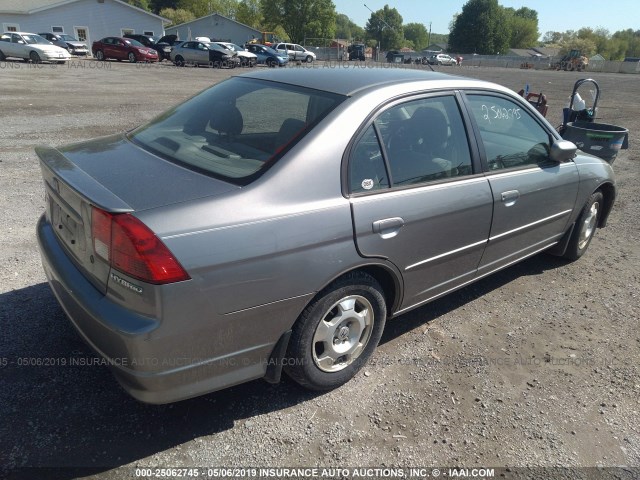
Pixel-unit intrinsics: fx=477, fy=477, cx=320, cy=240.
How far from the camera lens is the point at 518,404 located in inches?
112

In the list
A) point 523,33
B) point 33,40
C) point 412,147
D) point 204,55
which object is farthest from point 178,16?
point 523,33

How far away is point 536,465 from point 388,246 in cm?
135

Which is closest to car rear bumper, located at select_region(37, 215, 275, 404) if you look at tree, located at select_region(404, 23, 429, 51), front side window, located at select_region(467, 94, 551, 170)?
front side window, located at select_region(467, 94, 551, 170)

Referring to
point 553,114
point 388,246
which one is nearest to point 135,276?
point 388,246

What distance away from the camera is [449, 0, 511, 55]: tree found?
302 feet

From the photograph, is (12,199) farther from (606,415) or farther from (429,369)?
(606,415)

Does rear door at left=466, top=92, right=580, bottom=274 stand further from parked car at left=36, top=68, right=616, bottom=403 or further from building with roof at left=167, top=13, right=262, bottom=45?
building with roof at left=167, top=13, right=262, bottom=45

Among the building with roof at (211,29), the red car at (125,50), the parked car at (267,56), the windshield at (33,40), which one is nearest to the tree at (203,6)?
the building with roof at (211,29)

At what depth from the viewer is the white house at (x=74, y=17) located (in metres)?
41.6

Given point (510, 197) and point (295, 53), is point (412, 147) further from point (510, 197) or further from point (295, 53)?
point (295, 53)

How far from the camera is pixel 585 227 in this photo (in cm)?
463

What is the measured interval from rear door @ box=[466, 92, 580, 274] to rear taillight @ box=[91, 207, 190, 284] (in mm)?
2289

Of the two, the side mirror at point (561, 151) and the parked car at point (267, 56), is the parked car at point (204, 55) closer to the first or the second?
the parked car at point (267, 56)

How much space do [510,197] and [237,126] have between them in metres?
1.98
